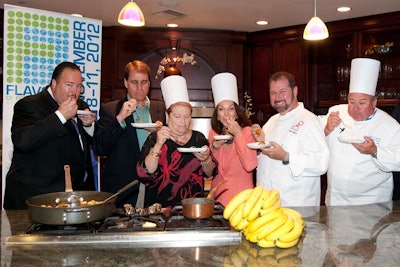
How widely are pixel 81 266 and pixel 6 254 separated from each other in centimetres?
31

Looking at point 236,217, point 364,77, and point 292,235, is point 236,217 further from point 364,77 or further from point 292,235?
point 364,77

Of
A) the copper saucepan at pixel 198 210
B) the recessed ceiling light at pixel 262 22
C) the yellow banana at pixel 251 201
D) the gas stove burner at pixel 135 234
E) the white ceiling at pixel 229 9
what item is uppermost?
the recessed ceiling light at pixel 262 22

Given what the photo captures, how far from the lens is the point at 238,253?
143cm

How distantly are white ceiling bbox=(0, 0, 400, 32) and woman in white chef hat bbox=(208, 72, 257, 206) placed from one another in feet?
7.42

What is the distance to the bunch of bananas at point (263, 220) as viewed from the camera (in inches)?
58.6

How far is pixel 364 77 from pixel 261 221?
178 centimetres

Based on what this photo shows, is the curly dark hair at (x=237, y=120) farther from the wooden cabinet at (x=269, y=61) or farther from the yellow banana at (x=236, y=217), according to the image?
the wooden cabinet at (x=269, y=61)

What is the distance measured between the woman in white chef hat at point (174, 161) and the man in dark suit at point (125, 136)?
0.73 feet

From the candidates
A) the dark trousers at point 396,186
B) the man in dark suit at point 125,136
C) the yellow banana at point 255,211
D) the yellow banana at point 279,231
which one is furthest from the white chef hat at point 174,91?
the dark trousers at point 396,186

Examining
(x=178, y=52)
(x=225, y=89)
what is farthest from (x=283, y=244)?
(x=178, y=52)

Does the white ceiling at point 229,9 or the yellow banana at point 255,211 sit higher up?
the white ceiling at point 229,9

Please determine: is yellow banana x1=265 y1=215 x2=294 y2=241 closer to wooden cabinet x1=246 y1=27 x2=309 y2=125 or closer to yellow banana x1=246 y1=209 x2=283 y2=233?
yellow banana x1=246 y1=209 x2=283 y2=233

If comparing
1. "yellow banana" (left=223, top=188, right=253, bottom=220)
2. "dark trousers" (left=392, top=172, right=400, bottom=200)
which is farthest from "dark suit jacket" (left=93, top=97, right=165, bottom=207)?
"dark trousers" (left=392, top=172, right=400, bottom=200)

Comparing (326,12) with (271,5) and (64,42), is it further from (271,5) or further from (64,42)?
(64,42)
